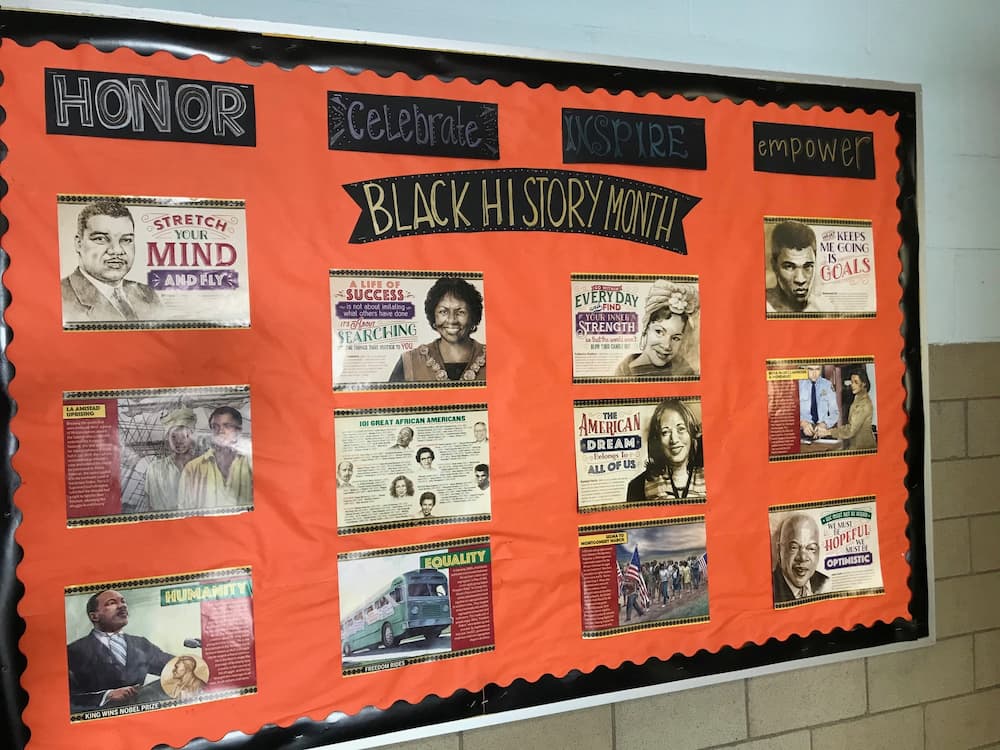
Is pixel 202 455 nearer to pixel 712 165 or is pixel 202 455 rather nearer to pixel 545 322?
pixel 545 322

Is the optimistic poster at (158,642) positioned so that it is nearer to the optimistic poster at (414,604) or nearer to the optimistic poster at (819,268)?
the optimistic poster at (414,604)

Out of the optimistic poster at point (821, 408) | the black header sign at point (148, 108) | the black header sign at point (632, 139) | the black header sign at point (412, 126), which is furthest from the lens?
the optimistic poster at point (821, 408)

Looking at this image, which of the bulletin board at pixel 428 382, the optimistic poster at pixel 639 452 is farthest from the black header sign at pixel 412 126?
the optimistic poster at pixel 639 452

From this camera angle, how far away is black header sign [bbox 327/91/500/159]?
1.41 meters

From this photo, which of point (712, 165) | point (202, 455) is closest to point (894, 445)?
point (712, 165)

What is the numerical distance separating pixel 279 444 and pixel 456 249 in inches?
18.8

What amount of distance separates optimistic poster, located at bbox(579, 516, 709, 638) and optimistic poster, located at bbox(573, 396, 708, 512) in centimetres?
6

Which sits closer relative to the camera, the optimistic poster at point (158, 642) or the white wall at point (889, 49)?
the optimistic poster at point (158, 642)

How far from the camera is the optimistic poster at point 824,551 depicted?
5.58ft

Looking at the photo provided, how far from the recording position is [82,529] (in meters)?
1.27

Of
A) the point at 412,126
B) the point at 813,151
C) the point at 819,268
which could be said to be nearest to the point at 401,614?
the point at 412,126

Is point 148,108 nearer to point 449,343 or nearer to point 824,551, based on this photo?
point 449,343

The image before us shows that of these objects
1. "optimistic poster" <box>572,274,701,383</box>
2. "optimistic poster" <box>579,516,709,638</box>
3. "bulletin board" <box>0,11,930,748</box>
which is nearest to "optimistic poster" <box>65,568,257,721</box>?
"bulletin board" <box>0,11,930,748</box>

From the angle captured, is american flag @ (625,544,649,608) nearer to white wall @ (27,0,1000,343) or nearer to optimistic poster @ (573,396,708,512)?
optimistic poster @ (573,396,708,512)
